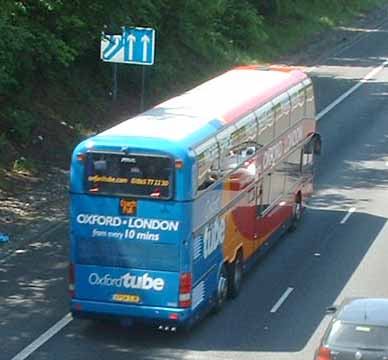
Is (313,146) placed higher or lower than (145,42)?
lower

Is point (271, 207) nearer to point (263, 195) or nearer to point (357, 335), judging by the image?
point (263, 195)

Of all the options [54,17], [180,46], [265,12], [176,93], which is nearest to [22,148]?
[54,17]

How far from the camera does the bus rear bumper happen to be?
1977 centimetres

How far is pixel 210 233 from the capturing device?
68.2 ft

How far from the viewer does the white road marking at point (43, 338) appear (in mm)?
19344

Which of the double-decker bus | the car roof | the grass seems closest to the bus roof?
the double-decker bus

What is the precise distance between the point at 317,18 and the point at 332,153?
32.6 metres

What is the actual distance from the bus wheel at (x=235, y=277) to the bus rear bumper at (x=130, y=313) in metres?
2.83

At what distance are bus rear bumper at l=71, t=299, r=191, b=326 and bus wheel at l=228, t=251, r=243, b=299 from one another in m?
2.83

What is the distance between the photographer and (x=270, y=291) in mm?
23359

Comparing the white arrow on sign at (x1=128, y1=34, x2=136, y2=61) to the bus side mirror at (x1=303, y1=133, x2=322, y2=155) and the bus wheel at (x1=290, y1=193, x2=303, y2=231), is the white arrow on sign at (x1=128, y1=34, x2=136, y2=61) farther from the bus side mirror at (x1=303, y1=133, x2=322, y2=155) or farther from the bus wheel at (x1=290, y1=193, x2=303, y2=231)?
the bus wheel at (x1=290, y1=193, x2=303, y2=231)

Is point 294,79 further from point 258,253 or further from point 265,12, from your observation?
point 265,12

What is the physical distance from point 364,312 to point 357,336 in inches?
29.7

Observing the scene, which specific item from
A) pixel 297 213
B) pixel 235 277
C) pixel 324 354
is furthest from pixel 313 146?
pixel 324 354
